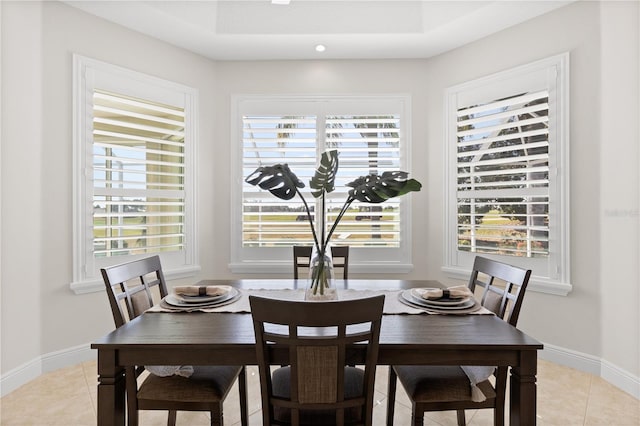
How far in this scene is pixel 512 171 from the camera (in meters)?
3.00

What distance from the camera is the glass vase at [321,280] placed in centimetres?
168

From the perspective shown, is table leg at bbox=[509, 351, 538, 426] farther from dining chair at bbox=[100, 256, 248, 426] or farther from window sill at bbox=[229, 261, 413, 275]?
window sill at bbox=[229, 261, 413, 275]

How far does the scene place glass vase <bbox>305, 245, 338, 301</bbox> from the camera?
1.68 meters

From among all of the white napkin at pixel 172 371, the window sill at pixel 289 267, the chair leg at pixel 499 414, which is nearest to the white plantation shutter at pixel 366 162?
the window sill at pixel 289 267

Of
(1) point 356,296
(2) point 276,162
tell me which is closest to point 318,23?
(2) point 276,162

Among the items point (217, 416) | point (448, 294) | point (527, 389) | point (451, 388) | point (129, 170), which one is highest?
point (129, 170)

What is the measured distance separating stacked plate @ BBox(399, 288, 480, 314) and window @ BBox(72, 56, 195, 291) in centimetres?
234

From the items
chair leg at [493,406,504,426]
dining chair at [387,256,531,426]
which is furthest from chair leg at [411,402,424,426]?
chair leg at [493,406,504,426]
